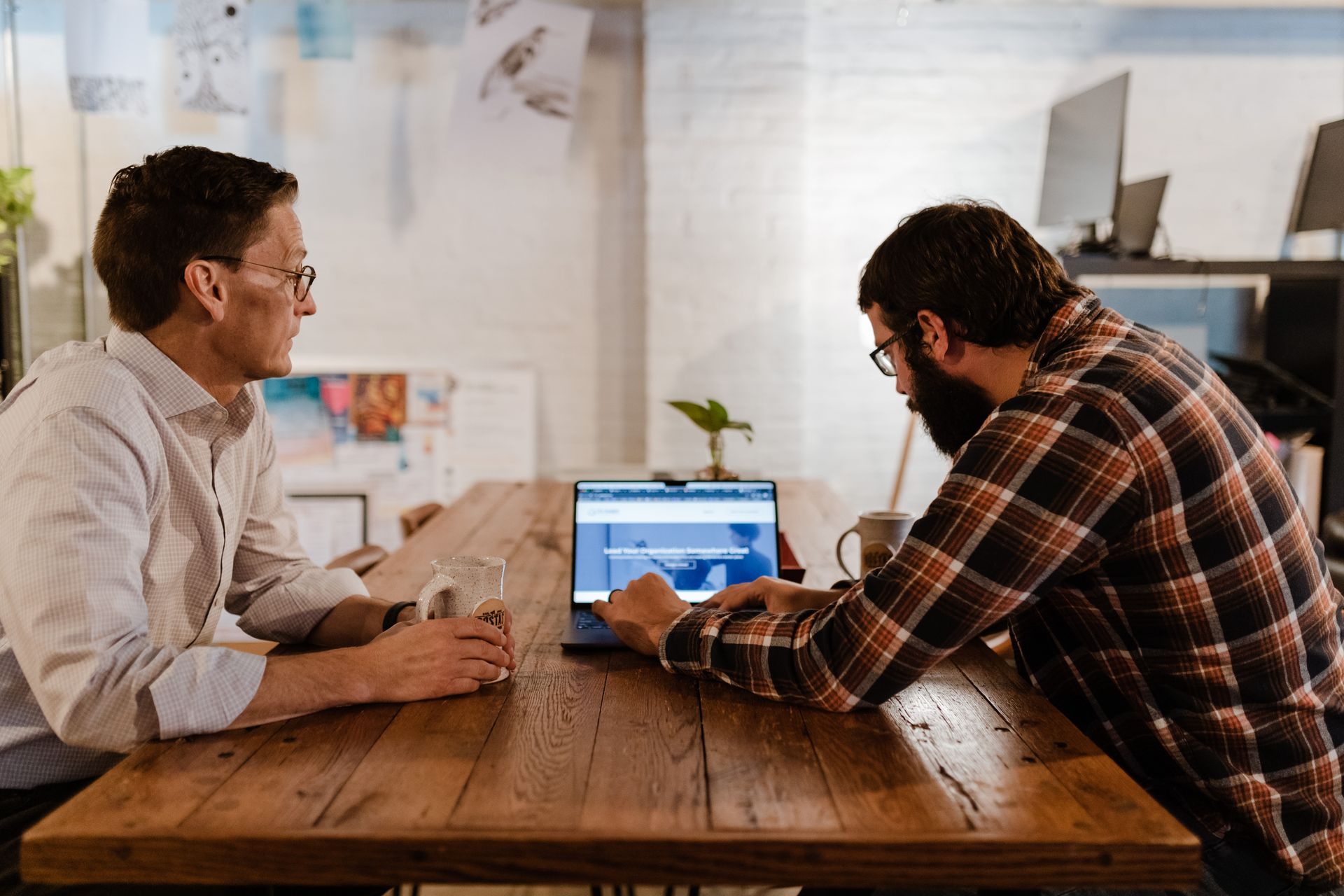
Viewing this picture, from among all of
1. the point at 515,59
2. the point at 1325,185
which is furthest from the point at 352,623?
the point at 1325,185

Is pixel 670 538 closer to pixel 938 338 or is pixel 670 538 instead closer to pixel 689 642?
pixel 689 642

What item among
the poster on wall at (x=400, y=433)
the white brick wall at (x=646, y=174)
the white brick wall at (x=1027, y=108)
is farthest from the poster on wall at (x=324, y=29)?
the white brick wall at (x=1027, y=108)

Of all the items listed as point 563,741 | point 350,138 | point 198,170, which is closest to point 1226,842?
point 563,741

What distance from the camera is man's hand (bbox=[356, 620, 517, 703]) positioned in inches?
48.0

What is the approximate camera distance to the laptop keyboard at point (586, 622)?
154 centimetres

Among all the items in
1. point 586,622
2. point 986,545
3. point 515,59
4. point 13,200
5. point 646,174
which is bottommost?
point 586,622

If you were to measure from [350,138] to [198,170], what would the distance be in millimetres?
2986

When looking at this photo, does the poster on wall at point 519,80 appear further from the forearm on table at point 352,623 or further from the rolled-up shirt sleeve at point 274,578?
the forearm on table at point 352,623

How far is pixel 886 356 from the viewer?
1522mm

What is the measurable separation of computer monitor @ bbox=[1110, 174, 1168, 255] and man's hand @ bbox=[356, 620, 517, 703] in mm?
3085

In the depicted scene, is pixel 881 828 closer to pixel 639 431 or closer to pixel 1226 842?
pixel 1226 842

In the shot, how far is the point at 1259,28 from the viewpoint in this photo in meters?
4.16

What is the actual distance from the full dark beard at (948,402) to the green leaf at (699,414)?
559 millimetres

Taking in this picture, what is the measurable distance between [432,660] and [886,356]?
760 mm
